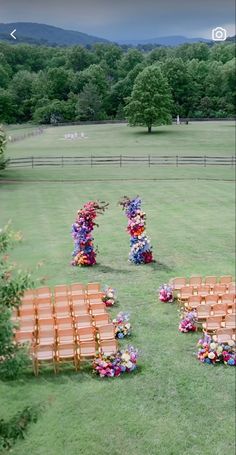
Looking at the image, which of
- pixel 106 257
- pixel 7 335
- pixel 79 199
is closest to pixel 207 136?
pixel 79 199

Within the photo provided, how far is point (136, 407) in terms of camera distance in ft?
44.4

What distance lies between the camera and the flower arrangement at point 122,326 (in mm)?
17469

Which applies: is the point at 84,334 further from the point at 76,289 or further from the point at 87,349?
the point at 76,289

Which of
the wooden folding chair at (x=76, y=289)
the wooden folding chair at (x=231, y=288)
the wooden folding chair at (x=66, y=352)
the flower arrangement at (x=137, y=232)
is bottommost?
the wooden folding chair at (x=66, y=352)

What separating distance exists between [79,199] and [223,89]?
7288 centimetres

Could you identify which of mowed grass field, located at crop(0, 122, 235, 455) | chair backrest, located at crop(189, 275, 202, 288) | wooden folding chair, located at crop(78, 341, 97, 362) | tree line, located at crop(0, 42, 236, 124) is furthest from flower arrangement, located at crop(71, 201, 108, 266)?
tree line, located at crop(0, 42, 236, 124)

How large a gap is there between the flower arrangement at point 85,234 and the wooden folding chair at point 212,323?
27.2 feet

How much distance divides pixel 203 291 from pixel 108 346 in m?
5.92

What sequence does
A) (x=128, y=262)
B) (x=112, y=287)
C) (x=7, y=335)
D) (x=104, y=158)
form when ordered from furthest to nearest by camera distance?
(x=104, y=158)
(x=128, y=262)
(x=112, y=287)
(x=7, y=335)

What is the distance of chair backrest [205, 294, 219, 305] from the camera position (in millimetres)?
19562

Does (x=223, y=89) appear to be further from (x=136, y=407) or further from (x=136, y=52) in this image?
(x=136, y=407)

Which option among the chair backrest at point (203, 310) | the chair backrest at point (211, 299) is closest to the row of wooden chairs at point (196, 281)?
the chair backrest at point (211, 299)

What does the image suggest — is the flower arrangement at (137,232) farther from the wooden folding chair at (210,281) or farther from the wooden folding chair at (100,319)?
the wooden folding chair at (100,319)

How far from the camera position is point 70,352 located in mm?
15422
